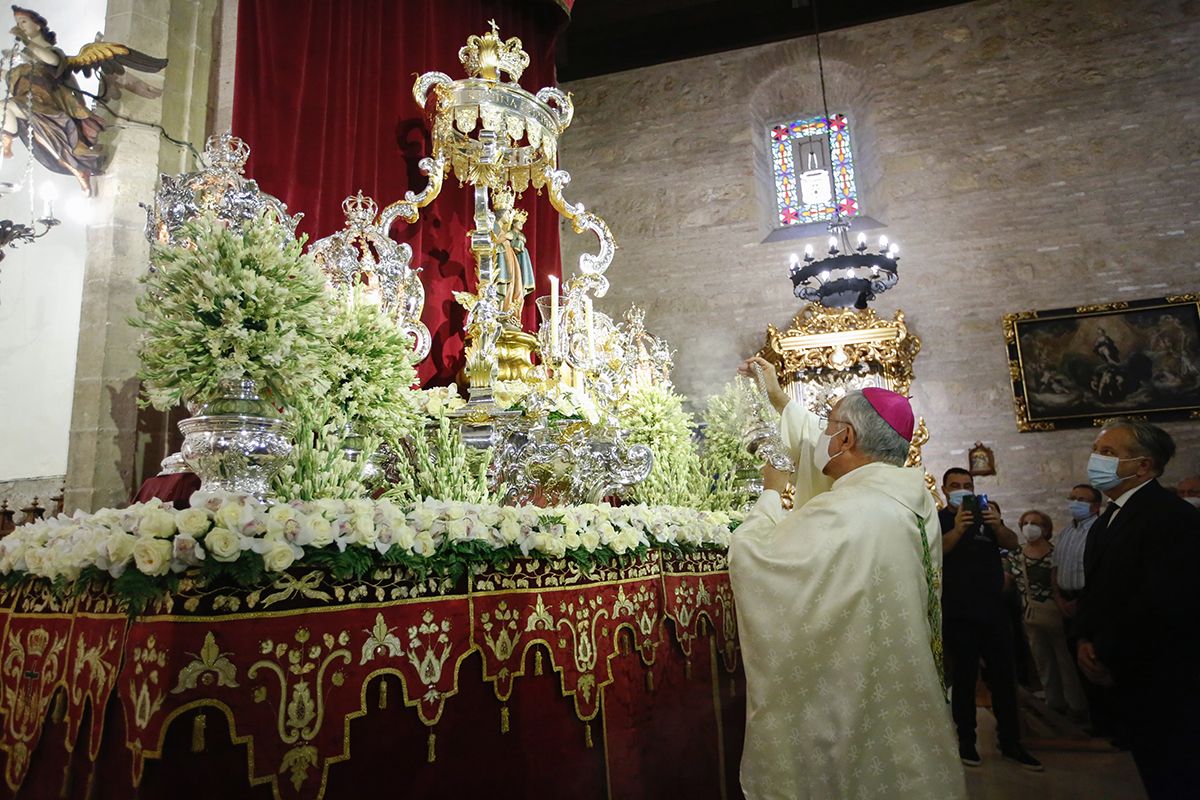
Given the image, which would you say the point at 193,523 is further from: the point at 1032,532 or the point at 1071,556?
the point at 1032,532

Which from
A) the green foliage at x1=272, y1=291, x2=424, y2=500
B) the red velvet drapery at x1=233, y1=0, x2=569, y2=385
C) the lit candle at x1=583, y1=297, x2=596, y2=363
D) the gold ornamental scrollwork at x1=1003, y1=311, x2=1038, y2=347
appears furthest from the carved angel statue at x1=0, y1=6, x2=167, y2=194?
the gold ornamental scrollwork at x1=1003, y1=311, x2=1038, y2=347

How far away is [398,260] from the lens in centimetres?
438

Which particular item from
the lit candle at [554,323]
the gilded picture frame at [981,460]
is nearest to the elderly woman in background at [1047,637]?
the gilded picture frame at [981,460]

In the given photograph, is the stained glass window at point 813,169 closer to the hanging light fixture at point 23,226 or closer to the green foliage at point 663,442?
the green foliage at point 663,442

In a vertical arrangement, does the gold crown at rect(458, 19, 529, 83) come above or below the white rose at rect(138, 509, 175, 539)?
above

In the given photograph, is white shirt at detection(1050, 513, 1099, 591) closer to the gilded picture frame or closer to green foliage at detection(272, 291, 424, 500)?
the gilded picture frame

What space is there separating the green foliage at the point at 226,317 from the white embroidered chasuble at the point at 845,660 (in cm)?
163

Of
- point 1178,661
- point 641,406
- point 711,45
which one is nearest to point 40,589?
point 641,406

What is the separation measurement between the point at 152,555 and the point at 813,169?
31.9ft

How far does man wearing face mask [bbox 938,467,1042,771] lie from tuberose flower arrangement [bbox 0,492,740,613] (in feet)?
9.60

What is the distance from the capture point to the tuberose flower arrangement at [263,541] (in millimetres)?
1663

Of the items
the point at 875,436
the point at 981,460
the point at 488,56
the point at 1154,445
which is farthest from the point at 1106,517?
the point at 981,460

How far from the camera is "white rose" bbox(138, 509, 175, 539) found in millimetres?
1660

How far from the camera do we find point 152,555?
1.62 m
